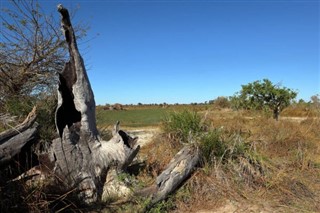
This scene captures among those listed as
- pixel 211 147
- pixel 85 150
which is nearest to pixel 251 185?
pixel 211 147

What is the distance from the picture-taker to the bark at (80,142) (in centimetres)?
507

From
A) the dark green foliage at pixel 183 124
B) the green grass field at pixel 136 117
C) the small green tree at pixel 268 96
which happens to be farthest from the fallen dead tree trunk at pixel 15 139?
the small green tree at pixel 268 96

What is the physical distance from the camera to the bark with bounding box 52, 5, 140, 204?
5.07 metres

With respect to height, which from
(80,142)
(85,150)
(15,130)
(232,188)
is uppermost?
(15,130)

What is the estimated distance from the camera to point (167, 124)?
8.17 m

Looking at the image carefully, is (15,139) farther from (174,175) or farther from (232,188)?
(232,188)

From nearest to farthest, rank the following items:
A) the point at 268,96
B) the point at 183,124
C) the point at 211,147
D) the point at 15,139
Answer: the point at 15,139 → the point at 211,147 → the point at 183,124 → the point at 268,96

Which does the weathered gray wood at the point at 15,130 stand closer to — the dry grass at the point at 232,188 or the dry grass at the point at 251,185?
the dry grass at the point at 232,188

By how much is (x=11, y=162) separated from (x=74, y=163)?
0.95m

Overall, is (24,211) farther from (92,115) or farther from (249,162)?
(249,162)

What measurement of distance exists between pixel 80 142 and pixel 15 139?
3.81 ft

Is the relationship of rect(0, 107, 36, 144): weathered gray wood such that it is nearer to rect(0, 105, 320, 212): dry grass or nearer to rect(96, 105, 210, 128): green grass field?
rect(0, 105, 320, 212): dry grass

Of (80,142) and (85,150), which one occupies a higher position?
(80,142)

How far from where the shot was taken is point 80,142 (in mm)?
5410
